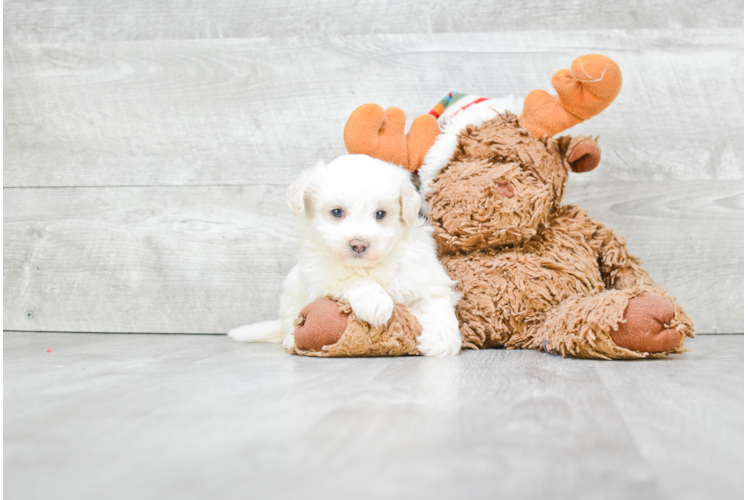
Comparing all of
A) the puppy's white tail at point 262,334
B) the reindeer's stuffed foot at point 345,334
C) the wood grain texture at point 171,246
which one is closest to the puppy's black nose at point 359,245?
the reindeer's stuffed foot at point 345,334

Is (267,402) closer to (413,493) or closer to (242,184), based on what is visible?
(413,493)

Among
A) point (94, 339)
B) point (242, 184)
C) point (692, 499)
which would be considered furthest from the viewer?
point (242, 184)

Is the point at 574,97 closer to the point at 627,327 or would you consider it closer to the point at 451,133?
the point at 451,133

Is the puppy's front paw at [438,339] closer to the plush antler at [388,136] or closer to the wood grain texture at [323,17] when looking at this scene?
the plush antler at [388,136]

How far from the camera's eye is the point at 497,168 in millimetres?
1090

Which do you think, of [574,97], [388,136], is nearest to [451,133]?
[388,136]

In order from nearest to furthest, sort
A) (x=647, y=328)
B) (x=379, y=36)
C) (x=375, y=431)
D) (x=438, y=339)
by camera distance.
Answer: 1. (x=375, y=431)
2. (x=647, y=328)
3. (x=438, y=339)
4. (x=379, y=36)

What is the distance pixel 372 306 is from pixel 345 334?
0.07 metres

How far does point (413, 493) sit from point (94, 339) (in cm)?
112

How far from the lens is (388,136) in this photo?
3.67 ft

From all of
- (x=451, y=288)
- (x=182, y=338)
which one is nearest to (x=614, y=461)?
(x=451, y=288)

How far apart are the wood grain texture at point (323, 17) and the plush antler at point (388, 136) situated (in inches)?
15.1

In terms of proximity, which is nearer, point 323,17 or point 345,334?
point 345,334

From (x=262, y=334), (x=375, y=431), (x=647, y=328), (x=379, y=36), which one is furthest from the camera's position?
(x=379, y=36)
